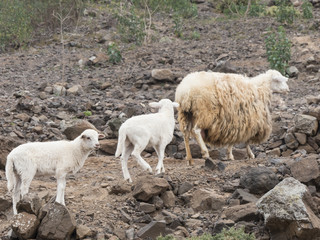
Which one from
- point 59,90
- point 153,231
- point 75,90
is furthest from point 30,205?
point 75,90

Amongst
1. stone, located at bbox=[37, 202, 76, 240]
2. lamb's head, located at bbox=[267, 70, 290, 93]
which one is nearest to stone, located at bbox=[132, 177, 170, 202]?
stone, located at bbox=[37, 202, 76, 240]

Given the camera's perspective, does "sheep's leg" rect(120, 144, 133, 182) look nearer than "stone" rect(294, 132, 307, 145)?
Yes

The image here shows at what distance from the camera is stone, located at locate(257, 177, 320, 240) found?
624cm

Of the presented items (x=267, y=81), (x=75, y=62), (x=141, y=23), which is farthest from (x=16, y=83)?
(x=267, y=81)

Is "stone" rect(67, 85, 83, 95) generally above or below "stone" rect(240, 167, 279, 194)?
below

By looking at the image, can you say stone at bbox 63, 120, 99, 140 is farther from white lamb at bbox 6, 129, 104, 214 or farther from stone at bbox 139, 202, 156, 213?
stone at bbox 139, 202, 156, 213

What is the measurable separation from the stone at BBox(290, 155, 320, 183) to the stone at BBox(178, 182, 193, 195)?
1581mm

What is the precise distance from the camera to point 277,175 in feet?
27.0

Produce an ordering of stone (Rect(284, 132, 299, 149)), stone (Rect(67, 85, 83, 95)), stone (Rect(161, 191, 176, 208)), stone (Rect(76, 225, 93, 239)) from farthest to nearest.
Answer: stone (Rect(67, 85, 83, 95)), stone (Rect(284, 132, 299, 149)), stone (Rect(161, 191, 176, 208)), stone (Rect(76, 225, 93, 239))

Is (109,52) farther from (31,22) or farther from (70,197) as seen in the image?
(70,197)

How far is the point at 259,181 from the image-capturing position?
7727 mm

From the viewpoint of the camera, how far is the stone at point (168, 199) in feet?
24.8

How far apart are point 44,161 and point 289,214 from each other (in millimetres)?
3364

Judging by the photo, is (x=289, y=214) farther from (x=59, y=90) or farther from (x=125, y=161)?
(x=59, y=90)
